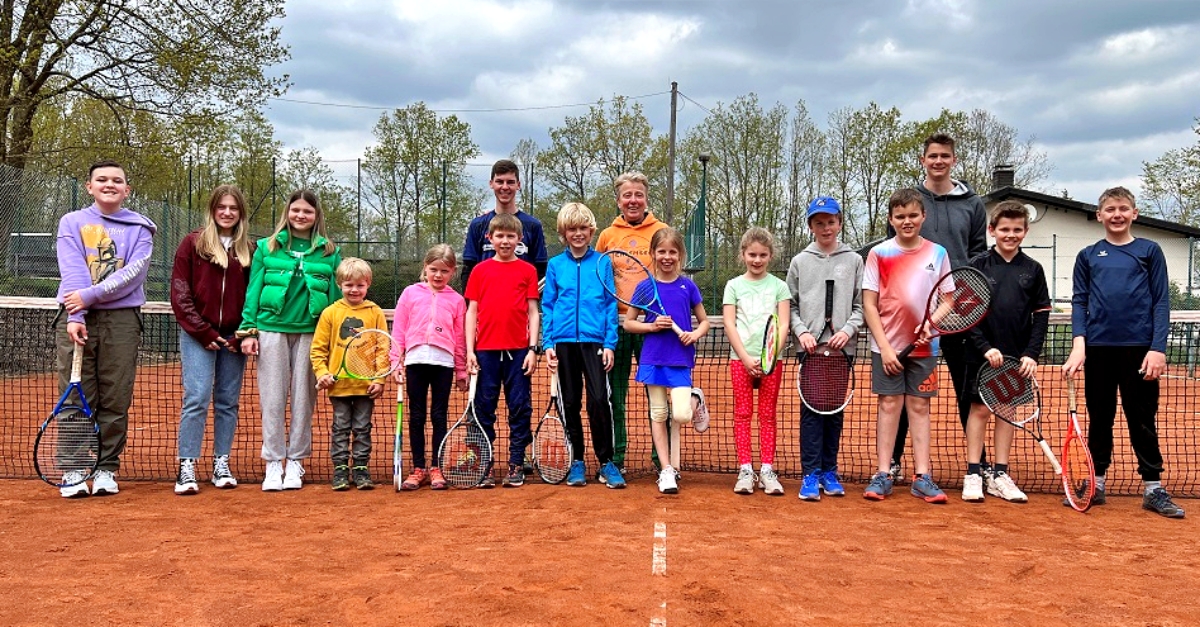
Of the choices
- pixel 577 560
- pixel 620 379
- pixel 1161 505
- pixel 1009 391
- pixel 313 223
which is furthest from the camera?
pixel 620 379

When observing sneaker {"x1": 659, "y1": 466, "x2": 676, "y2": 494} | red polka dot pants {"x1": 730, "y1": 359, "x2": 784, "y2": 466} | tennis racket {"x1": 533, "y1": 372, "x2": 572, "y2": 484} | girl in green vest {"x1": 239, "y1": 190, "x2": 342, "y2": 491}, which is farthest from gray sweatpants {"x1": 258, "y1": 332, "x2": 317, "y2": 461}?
red polka dot pants {"x1": 730, "y1": 359, "x2": 784, "y2": 466}

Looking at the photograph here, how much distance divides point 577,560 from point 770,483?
1715mm

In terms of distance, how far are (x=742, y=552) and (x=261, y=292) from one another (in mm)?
3098

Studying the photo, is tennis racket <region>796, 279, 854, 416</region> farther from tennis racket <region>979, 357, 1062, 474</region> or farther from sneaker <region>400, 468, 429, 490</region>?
sneaker <region>400, 468, 429, 490</region>

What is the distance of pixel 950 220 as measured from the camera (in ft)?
16.8

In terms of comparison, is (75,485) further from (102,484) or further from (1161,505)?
(1161,505)

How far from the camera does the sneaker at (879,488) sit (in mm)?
4758

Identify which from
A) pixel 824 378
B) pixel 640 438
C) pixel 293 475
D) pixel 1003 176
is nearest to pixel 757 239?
pixel 824 378

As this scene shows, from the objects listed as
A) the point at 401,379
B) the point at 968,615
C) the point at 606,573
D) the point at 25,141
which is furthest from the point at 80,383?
the point at 25,141

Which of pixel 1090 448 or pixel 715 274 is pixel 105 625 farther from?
pixel 715 274

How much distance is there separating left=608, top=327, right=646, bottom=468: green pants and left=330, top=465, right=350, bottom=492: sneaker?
1.57 metres

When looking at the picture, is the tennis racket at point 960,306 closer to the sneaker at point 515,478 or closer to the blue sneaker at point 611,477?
the blue sneaker at point 611,477

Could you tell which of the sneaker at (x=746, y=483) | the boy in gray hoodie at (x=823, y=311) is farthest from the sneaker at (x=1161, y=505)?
the sneaker at (x=746, y=483)

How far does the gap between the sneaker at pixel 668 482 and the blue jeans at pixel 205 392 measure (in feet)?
8.26
